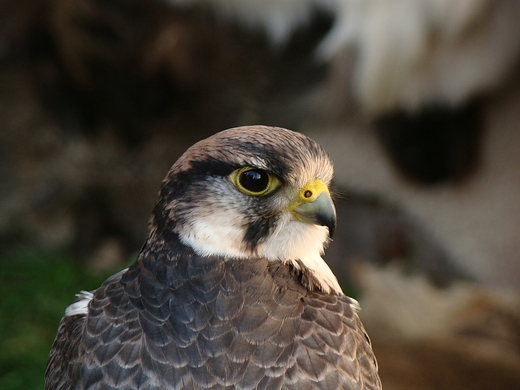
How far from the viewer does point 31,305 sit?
110 inches

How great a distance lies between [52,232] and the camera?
3.30m

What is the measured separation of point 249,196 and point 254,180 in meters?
0.03

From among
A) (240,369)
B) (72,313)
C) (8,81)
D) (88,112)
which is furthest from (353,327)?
(8,81)

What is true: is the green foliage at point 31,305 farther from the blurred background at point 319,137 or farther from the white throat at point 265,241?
the white throat at point 265,241

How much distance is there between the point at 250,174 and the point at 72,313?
0.44 metres

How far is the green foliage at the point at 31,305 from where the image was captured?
2.39m

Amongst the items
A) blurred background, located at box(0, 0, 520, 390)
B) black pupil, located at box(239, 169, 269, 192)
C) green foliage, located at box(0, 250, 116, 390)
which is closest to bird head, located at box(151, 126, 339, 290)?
black pupil, located at box(239, 169, 269, 192)

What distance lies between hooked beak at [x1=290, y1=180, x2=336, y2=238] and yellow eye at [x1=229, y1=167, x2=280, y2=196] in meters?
0.05

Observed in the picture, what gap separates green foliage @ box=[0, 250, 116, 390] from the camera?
239 cm

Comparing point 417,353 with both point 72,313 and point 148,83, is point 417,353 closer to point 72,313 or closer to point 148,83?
point 72,313

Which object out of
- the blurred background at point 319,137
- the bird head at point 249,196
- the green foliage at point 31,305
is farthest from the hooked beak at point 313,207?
the green foliage at point 31,305

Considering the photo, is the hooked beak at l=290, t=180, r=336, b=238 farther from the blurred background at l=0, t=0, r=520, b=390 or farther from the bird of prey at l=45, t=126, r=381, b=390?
the blurred background at l=0, t=0, r=520, b=390

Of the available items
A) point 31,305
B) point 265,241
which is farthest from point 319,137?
→ point 265,241

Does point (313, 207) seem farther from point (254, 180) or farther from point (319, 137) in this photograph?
point (319, 137)
